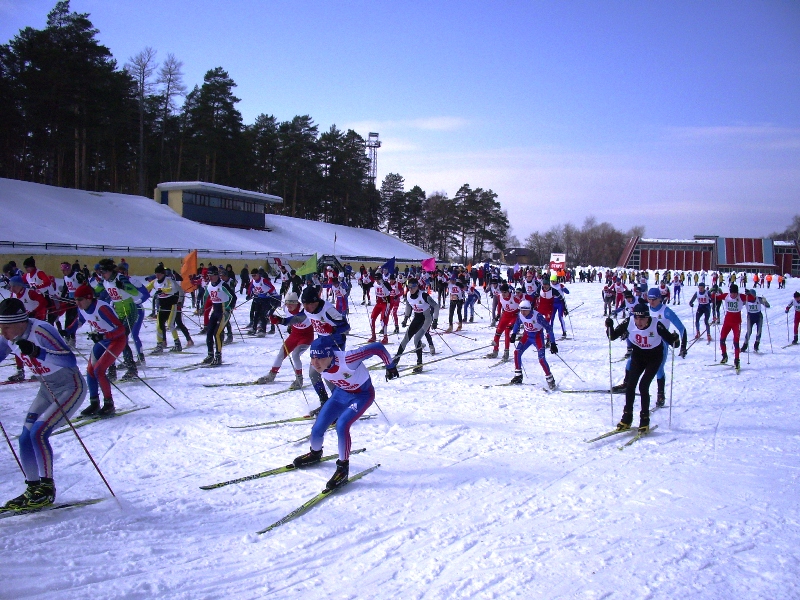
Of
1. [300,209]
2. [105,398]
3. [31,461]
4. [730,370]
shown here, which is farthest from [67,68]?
[730,370]

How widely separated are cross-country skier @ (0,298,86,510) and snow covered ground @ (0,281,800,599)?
304 mm

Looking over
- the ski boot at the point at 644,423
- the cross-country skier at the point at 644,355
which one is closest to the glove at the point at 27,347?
the cross-country skier at the point at 644,355

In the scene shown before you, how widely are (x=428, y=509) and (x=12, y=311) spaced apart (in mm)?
4064

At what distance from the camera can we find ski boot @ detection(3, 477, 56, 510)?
438 cm

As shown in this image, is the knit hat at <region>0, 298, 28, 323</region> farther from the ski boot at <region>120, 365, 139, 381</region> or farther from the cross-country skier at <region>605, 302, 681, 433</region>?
the cross-country skier at <region>605, 302, 681, 433</region>

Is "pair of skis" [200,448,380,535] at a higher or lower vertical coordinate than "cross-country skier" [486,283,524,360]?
lower

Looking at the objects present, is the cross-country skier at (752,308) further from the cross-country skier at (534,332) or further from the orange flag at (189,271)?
the orange flag at (189,271)

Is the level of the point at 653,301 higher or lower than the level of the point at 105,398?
higher

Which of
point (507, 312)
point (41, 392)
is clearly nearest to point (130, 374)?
point (41, 392)

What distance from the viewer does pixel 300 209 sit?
62.4m

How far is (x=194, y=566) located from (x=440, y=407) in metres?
5.06

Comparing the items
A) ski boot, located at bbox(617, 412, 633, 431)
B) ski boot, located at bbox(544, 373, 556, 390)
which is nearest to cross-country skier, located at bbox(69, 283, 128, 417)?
ski boot, located at bbox(617, 412, 633, 431)

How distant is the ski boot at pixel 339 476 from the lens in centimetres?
501

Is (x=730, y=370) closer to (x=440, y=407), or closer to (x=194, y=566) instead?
(x=440, y=407)
